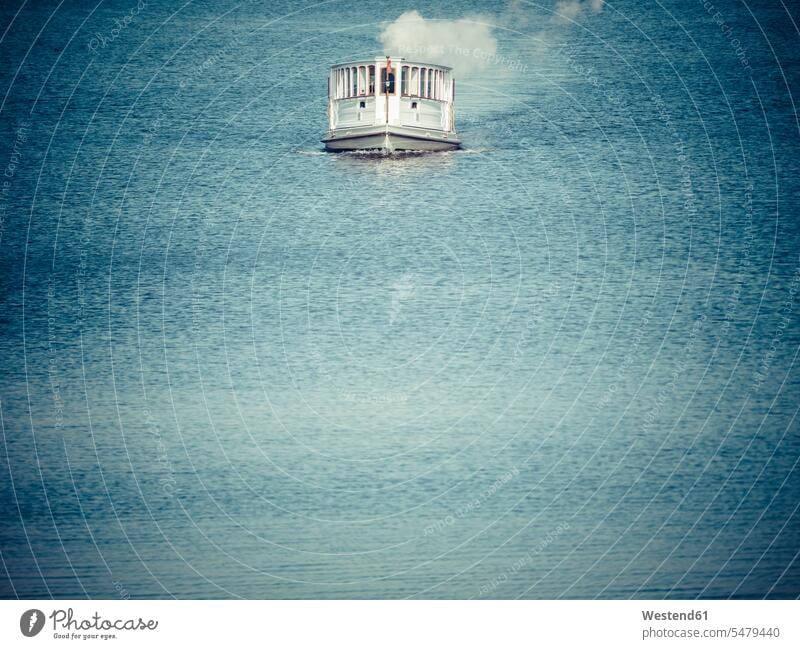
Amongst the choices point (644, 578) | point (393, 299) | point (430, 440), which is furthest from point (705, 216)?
point (644, 578)

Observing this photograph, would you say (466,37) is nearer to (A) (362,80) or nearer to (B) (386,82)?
(A) (362,80)

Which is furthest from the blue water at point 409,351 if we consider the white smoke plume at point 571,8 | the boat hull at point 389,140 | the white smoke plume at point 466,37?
the white smoke plume at point 571,8

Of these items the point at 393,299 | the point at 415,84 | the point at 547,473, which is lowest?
the point at 547,473

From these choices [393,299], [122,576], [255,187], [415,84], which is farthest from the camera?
[415,84]

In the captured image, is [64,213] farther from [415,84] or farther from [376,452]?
[376,452]

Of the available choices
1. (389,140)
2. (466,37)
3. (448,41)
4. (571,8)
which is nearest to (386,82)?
(389,140)

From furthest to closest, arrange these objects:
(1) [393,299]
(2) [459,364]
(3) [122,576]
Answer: (1) [393,299]
(2) [459,364]
(3) [122,576]

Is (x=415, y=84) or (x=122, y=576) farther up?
(x=415, y=84)
